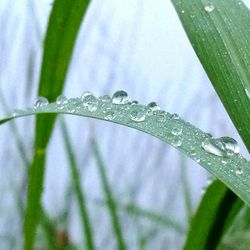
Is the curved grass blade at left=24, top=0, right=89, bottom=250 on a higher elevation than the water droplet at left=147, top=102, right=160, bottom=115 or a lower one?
higher

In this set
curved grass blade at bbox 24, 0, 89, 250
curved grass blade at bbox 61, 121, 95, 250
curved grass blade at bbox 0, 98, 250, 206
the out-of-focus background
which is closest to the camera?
curved grass blade at bbox 0, 98, 250, 206

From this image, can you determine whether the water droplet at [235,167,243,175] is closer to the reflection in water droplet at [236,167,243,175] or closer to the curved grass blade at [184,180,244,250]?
the reflection in water droplet at [236,167,243,175]

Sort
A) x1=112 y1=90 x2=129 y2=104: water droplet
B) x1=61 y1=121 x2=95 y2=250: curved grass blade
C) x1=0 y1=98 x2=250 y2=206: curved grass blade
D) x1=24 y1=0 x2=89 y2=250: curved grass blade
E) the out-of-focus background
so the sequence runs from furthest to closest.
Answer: the out-of-focus background
x1=61 y1=121 x2=95 y2=250: curved grass blade
x1=24 y1=0 x2=89 y2=250: curved grass blade
x1=112 y1=90 x2=129 y2=104: water droplet
x1=0 y1=98 x2=250 y2=206: curved grass blade

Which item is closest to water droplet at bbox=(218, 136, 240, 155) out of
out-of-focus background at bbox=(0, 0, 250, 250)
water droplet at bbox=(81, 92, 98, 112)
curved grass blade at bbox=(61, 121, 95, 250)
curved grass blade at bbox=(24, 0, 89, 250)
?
water droplet at bbox=(81, 92, 98, 112)

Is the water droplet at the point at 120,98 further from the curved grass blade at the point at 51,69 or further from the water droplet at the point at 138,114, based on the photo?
the curved grass blade at the point at 51,69

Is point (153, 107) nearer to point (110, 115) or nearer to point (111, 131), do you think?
point (110, 115)

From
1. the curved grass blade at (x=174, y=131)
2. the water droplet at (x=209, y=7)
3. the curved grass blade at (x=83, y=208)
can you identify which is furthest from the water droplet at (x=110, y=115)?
the curved grass blade at (x=83, y=208)

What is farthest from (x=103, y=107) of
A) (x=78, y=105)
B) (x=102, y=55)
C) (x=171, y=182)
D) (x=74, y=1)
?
(x=171, y=182)
